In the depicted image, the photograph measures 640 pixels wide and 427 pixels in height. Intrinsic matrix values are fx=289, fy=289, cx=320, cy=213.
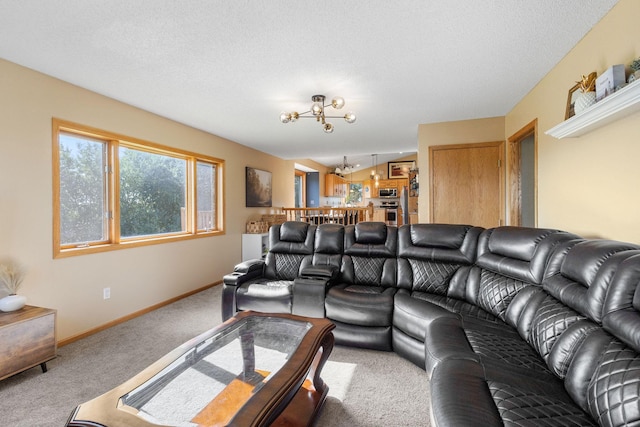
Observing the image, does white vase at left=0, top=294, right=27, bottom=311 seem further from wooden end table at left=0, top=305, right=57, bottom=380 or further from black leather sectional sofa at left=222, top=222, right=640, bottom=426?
black leather sectional sofa at left=222, top=222, right=640, bottom=426

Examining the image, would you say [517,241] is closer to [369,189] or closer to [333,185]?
[333,185]

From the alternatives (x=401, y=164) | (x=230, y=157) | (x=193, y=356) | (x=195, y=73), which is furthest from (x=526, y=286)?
(x=401, y=164)

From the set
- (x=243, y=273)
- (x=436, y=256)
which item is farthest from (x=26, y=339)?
(x=436, y=256)

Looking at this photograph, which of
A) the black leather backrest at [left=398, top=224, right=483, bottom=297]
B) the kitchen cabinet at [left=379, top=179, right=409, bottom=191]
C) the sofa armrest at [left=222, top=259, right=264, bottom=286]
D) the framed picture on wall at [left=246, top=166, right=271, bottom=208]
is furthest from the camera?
the kitchen cabinet at [left=379, top=179, right=409, bottom=191]

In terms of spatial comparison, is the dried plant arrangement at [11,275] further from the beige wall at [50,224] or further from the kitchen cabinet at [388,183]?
the kitchen cabinet at [388,183]

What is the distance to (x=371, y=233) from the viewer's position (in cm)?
322

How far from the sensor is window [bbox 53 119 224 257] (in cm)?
289

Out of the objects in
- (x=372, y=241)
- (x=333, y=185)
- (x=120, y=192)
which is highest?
(x=333, y=185)

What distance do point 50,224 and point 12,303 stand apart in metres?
0.76

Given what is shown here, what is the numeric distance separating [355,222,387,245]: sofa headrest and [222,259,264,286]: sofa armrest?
1207mm

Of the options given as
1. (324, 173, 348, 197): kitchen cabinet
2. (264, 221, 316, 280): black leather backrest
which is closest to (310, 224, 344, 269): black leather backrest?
(264, 221, 316, 280): black leather backrest

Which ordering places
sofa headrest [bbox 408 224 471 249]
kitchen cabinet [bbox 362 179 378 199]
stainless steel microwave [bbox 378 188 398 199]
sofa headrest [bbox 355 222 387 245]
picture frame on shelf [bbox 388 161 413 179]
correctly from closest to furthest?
1. sofa headrest [bbox 408 224 471 249]
2. sofa headrest [bbox 355 222 387 245]
3. stainless steel microwave [bbox 378 188 398 199]
4. picture frame on shelf [bbox 388 161 413 179]
5. kitchen cabinet [bbox 362 179 378 199]

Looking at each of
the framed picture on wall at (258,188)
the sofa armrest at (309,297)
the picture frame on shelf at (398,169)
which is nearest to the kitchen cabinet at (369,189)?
the picture frame on shelf at (398,169)

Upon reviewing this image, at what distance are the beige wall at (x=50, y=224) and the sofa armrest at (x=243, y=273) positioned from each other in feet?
2.06
